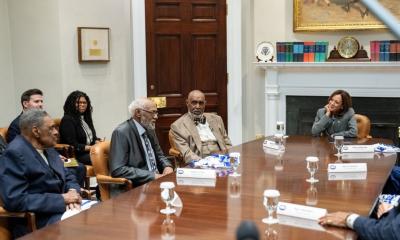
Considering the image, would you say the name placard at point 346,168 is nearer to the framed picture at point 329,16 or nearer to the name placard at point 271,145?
the name placard at point 271,145

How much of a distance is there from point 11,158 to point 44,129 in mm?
244

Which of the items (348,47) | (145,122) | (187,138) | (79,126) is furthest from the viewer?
(348,47)

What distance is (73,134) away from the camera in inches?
197

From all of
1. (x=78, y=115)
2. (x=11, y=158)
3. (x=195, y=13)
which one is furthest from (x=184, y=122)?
(x=195, y=13)

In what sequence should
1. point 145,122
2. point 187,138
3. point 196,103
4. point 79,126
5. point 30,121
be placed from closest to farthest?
point 30,121 < point 145,122 < point 187,138 < point 196,103 < point 79,126

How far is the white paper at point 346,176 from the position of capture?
271 cm

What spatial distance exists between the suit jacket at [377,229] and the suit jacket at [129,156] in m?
1.74

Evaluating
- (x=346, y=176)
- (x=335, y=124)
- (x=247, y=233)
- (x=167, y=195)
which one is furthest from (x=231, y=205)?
(x=335, y=124)

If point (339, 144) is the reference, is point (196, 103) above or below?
above

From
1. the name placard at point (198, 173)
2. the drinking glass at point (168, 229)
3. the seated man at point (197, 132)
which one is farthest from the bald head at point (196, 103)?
the drinking glass at point (168, 229)

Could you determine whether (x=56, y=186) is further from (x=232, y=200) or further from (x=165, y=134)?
(x=165, y=134)

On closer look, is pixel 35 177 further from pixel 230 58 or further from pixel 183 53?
pixel 230 58

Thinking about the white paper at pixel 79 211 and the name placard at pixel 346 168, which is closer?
the white paper at pixel 79 211

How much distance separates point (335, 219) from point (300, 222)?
0.44 feet
